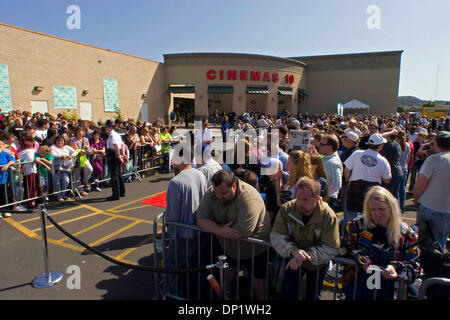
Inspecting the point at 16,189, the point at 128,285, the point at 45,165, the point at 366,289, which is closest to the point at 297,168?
the point at 366,289

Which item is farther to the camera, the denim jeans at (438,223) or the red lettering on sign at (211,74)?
the red lettering on sign at (211,74)

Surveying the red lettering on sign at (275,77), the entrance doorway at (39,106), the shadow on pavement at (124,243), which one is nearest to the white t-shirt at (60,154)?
the shadow on pavement at (124,243)

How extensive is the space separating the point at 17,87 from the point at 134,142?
12.6m

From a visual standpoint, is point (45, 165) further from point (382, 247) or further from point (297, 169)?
point (382, 247)

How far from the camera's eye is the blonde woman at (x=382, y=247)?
2.37 meters

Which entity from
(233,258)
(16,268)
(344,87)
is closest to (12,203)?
(16,268)

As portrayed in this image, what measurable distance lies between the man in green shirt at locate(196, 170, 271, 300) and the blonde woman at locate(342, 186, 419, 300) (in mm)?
878

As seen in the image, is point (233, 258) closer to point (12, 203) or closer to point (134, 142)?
point (12, 203)

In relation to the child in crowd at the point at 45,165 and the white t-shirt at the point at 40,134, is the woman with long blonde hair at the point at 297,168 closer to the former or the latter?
the child in crowd at the point at 45,165

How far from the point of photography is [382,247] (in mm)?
2471

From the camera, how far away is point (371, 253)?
2.51 meters

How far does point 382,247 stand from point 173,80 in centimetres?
3055

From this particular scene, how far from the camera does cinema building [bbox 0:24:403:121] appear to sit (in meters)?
17.0

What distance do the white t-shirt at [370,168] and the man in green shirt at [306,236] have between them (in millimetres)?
2070
